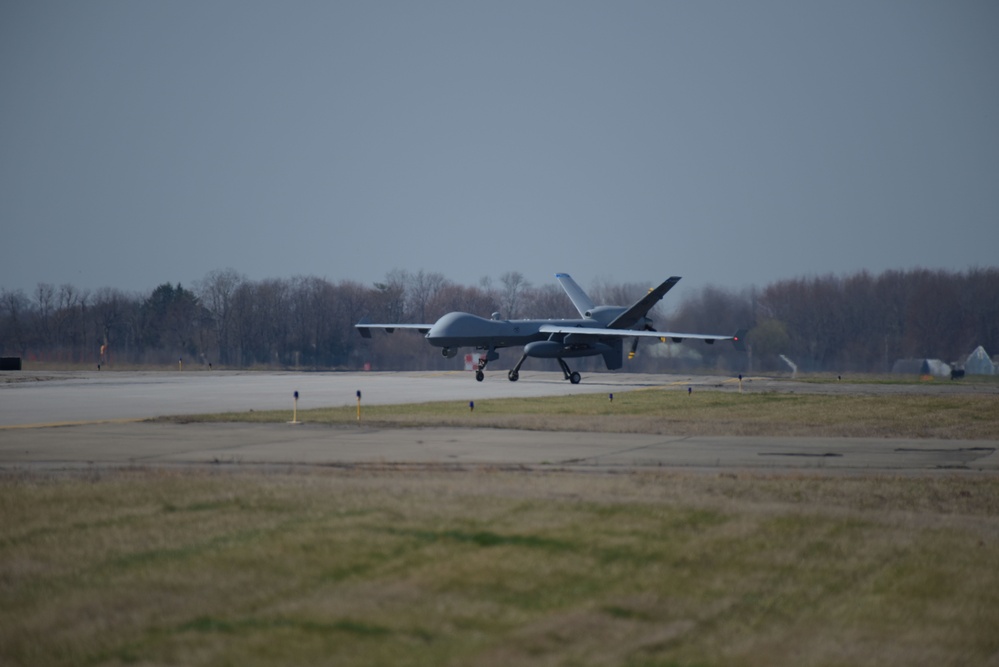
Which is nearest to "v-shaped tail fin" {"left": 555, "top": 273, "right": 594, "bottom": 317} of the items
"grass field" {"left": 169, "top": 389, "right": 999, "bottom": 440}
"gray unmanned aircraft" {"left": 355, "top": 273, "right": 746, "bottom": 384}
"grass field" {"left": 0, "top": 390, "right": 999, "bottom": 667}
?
"gray unmanned aircraft" {"left": 355, "top": 273, "right": 746, "bottom": 384}

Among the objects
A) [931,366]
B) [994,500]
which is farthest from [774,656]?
[931,366]

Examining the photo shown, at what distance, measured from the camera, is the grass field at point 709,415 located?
24.6 metres

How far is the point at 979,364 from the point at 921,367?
5.54 m

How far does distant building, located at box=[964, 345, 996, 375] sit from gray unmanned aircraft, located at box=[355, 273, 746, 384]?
1458 inches

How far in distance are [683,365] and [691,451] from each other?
61.3 metres

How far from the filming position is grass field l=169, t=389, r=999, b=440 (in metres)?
24.6

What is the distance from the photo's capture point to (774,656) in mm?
6957

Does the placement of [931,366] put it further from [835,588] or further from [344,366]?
[835,588]

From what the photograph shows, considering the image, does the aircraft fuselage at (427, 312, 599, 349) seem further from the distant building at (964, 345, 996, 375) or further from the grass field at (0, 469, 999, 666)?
the distant building at (964, 345, 996, 375)

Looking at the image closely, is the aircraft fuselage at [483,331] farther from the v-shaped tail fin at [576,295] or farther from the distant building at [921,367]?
the distant building at [921,367]

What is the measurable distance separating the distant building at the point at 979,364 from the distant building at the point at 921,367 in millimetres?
2347

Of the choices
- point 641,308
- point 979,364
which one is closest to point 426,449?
point 641,308

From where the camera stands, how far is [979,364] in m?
82.8

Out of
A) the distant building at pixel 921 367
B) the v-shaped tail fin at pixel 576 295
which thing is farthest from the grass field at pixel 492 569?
the distant building at pixel 921 367
